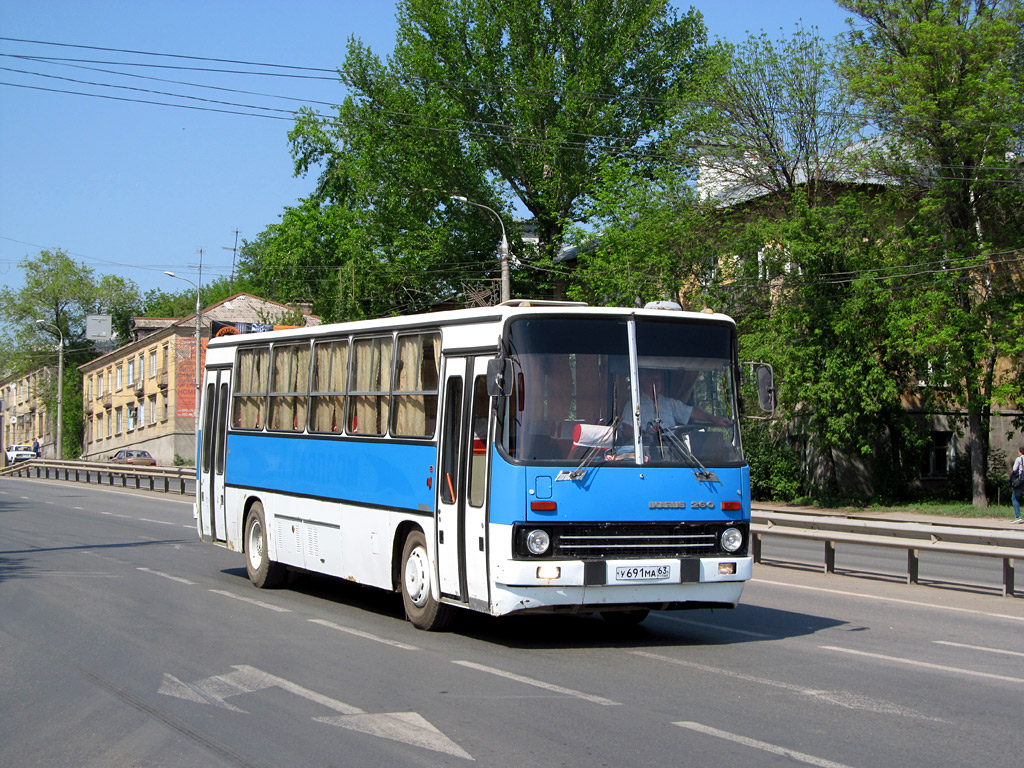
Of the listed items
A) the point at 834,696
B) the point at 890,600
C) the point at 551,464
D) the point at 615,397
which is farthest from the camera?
the point at 890,600

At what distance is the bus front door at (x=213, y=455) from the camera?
15859 millimetres

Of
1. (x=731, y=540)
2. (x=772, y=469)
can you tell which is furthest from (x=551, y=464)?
(x=772, y=469)

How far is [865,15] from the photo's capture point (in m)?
35.6

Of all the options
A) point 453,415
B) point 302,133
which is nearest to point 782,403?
point 453,415

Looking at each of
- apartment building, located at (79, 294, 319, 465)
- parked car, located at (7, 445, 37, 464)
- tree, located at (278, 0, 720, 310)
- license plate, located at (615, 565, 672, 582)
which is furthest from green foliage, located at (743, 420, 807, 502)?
parked car, located at (7, 445, 37, 464)

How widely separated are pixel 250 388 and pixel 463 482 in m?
5.97

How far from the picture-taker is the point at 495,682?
825 centimetres

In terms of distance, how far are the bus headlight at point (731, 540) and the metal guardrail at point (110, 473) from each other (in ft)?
102

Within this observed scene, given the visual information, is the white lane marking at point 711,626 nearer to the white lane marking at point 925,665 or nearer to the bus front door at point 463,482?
the white lane marking at point 925,665

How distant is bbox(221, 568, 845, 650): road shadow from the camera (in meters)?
→ 10.4

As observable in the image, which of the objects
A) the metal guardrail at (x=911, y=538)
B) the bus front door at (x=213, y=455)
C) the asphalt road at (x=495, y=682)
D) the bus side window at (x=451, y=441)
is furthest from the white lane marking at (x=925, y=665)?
the bus front door at (x=213, y=455)

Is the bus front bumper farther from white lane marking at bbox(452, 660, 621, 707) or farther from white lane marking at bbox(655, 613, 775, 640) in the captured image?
white lane marking at bbox(655, 613, 775, 640)

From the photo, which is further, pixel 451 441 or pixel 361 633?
pixel 361 633

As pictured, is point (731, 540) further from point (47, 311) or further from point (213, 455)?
point (47, 311)
